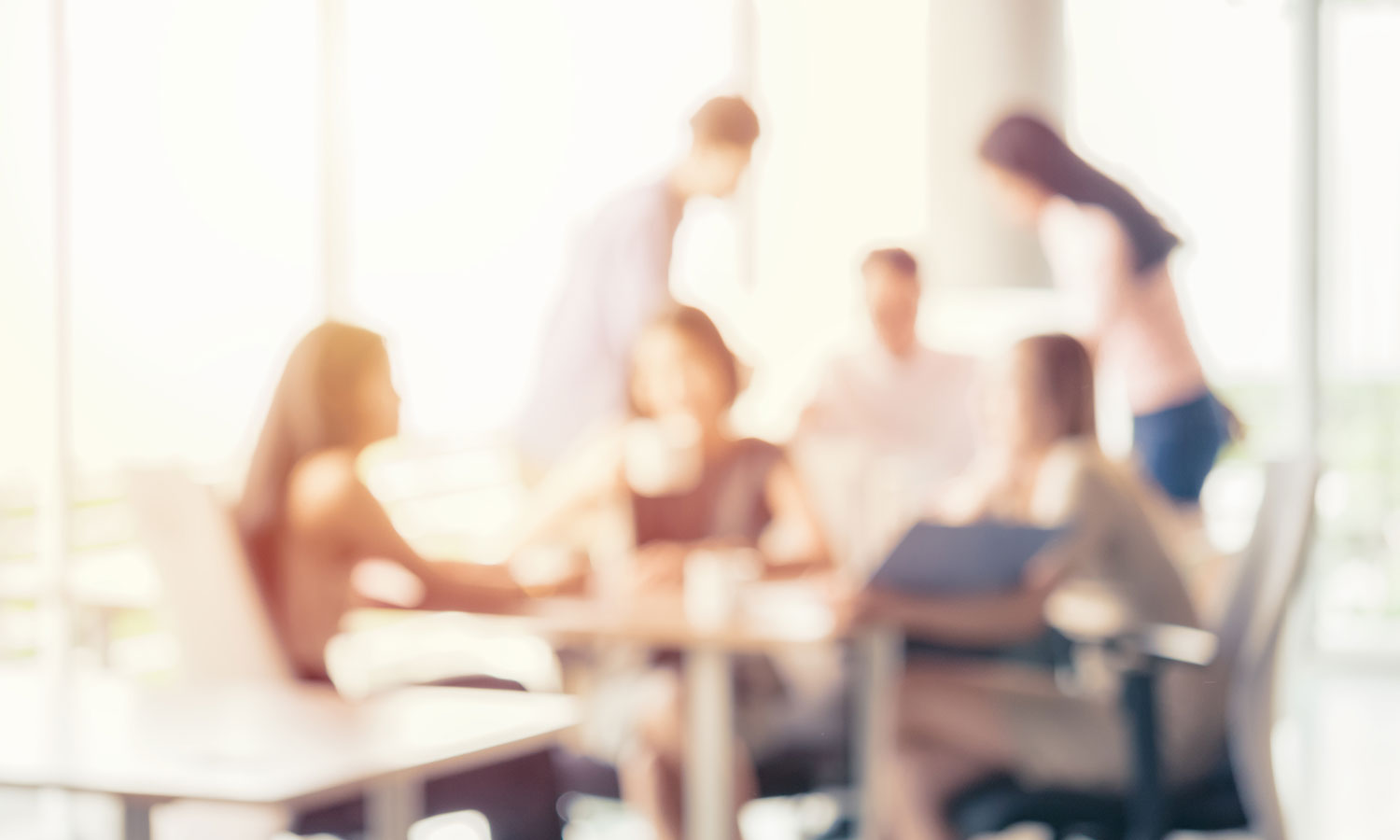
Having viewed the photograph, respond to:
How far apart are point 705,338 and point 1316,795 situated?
2128 millimetres

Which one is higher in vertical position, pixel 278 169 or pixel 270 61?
pixel 270 61

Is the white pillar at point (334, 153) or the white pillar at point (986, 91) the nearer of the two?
the white pillar at point (334, 153)

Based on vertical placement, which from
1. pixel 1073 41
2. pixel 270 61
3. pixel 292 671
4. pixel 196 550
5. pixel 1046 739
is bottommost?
pixel 1046 739

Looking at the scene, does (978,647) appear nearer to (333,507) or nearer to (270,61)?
(333,507)

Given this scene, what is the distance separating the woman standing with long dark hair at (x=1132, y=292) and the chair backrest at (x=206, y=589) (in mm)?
2497

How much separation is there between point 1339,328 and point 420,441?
125 inches

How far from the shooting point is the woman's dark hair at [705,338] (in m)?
3.15

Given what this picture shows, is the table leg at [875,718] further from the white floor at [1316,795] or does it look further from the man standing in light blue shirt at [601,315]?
the man standing in light blue shirt at [601,315]

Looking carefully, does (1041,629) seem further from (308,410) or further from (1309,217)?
(1309,217)

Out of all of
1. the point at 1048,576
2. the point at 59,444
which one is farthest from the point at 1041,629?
the point at 59,444

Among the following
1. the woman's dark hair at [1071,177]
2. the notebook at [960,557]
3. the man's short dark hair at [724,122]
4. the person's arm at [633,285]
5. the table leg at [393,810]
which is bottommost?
the table leg at [393,810]

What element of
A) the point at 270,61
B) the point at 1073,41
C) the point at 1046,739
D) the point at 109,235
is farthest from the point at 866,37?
the point at 1046,739

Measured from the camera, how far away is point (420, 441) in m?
4.99

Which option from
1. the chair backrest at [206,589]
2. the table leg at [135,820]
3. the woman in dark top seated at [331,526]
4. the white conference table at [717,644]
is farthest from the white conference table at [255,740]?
the white conference table at [717,644]
